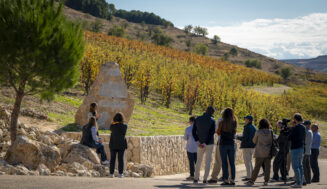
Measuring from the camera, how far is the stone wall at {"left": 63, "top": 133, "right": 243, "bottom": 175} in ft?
41.3

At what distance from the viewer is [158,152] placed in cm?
1377

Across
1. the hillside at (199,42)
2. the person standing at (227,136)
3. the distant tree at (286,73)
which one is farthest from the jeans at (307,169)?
the hillside at (199,42)

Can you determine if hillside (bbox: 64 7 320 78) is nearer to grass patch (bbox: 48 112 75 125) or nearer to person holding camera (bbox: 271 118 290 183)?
grass patch (bbox: 48 112 75 125)

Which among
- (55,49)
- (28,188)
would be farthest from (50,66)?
(28,188)

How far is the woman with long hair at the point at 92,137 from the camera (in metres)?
9.36

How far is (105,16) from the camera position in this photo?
126 metres

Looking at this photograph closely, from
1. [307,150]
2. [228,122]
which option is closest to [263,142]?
[228,122]

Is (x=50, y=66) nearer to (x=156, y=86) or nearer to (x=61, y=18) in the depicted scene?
(x=61, y=18)

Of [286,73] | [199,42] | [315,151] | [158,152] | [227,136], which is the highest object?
[199,42]

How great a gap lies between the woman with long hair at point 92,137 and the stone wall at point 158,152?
2.12 m

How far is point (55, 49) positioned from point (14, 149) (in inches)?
119

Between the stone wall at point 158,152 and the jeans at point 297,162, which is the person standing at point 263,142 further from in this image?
the stone wall at point 158,152

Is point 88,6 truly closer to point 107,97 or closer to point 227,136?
point 107,97

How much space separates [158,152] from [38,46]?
264 inches
